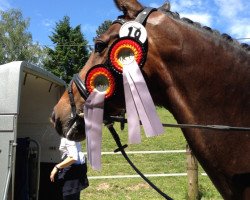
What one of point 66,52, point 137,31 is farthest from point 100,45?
point 66,52

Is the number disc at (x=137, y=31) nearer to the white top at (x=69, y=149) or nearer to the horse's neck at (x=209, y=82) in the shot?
the horse's neck at (x=209, y=82)

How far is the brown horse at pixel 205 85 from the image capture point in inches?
94.7

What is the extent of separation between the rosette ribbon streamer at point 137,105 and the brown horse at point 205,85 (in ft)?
0.25

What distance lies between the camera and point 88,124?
2809 mm

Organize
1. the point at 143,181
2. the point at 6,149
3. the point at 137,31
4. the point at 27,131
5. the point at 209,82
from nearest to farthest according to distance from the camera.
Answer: the point at 209,82 < the point at 137,31 < the point at 6,149 < the point at 27,131 < the point at 143,181

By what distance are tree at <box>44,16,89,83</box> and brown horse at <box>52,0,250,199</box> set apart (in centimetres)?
4634

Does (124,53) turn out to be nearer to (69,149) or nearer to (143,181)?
(69,149)

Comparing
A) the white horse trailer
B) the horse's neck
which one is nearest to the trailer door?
the white horse trailer

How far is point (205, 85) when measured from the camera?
250 centimetres

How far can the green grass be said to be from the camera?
29.2 ft

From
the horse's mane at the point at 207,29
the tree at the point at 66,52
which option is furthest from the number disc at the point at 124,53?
the tree at the point at 66,52

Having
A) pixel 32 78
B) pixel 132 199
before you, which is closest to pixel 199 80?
pixel 32 78

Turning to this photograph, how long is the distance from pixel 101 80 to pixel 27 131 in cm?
346

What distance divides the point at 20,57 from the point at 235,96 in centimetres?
5284
